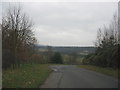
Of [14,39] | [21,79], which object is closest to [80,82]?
[21,79]

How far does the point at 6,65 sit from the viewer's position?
23.1m

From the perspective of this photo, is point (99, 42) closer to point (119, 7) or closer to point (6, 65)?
point (119, 7)

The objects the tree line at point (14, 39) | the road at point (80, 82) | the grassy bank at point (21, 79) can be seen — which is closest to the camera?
the grassy bank at point (21, 79)

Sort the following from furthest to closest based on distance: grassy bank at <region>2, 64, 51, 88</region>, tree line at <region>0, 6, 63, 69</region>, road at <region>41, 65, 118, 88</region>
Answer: tree line at <region>0, 6, 63, 69</region> < road at <region>41, 65, 118, 88</region> < grassy bank at <region>2, 64, 51, 88</region>

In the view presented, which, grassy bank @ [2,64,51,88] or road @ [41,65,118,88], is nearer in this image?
grassy bank @ [2,64,51,88]

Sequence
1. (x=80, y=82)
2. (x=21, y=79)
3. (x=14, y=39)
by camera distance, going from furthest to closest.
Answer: (x=14, y=39) < (x=80, y=82) < (x=21, y=79)

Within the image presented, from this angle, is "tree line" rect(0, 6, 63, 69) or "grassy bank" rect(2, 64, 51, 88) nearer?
"grassy bank" rect(2, 64, 51, 88)

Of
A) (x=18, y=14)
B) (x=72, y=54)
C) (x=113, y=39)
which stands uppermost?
(x=18, y=14)

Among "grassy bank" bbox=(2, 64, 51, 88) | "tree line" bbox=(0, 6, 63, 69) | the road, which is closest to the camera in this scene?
"grassy bank" bbox=(2, 64, 51, 88)

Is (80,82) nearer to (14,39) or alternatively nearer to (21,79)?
(21,79)

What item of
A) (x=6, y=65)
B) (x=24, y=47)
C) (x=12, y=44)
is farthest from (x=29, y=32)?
(x=6, y=65)

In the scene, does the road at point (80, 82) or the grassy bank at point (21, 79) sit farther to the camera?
the road at point (80, 82)

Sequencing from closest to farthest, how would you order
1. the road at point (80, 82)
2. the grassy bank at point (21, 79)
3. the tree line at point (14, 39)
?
the grassy bank at point (21, 79), the road at point (80, 82), the tree line at point (14, 39)

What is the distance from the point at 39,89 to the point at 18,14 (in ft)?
65.6
